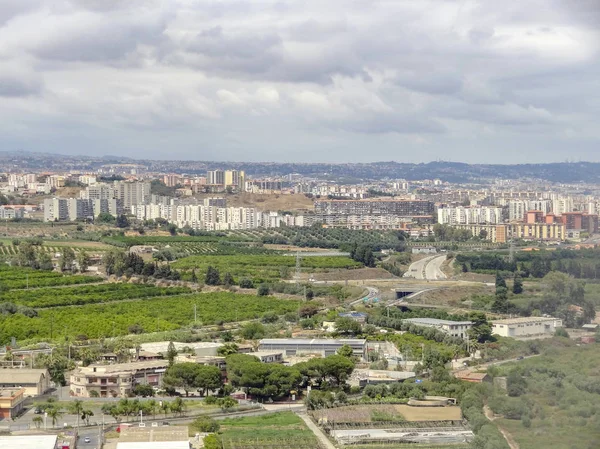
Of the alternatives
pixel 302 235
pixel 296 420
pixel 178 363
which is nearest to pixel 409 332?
pixel 178 363

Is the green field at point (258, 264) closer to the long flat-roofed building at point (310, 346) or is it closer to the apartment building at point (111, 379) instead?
the long flat-roofed building at point (310, 346)

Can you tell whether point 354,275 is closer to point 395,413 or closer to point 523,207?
point 395,413

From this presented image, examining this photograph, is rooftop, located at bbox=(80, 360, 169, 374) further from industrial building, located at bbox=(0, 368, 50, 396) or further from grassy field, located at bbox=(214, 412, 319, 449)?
grassy field, located at bbox=(214, 412, 319, 449)

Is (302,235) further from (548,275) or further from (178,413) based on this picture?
(178,413)

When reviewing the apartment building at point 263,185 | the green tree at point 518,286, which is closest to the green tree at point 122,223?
the apartment building at point 263,185

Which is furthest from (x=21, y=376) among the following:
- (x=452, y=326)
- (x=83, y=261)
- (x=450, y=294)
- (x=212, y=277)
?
(x=83, y=261)
